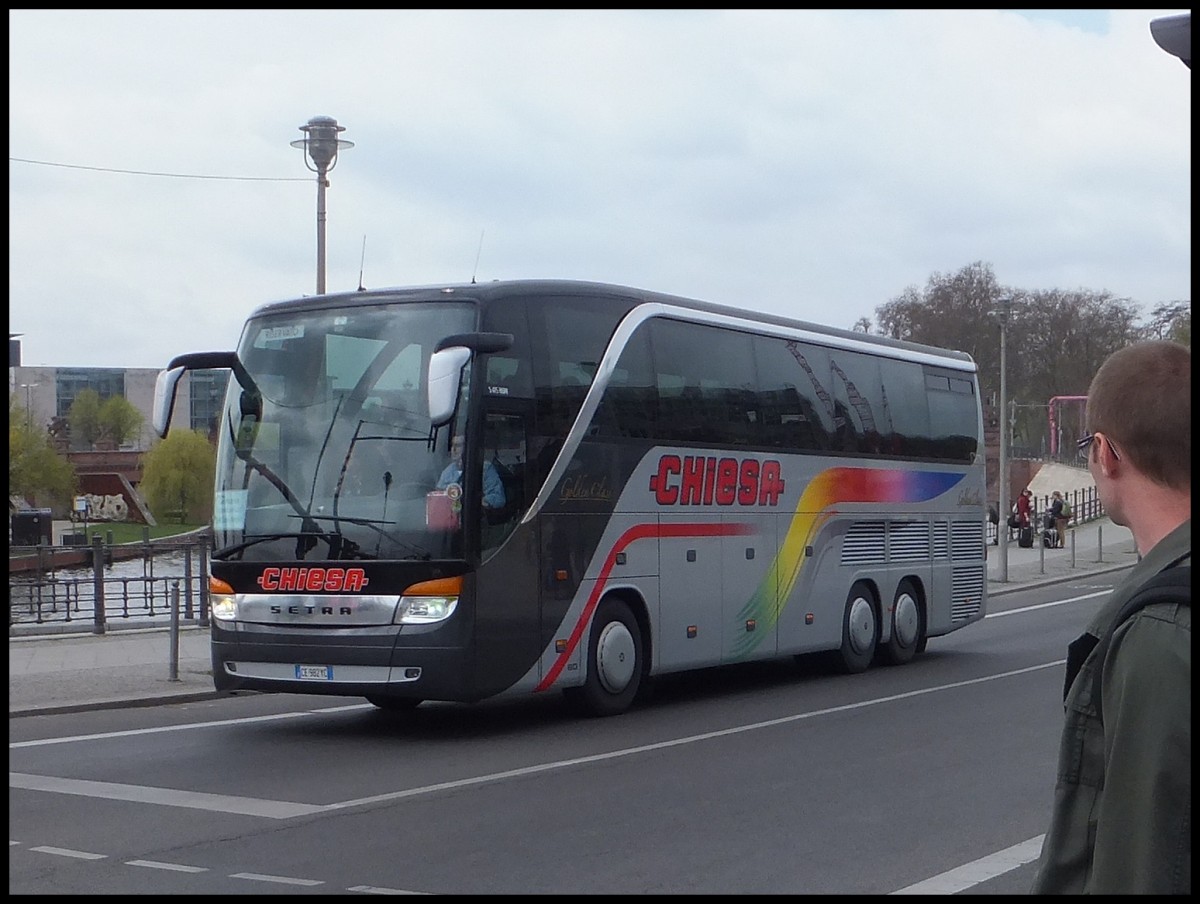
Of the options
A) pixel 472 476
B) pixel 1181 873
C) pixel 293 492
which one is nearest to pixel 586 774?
pixel 472 476

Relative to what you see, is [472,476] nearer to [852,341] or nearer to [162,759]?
[162,759]

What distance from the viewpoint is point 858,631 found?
60.8 ft

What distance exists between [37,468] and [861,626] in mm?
79506

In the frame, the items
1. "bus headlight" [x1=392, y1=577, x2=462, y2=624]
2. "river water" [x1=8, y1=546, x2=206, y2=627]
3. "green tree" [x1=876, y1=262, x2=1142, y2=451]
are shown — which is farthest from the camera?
"green tree" [x1=876, y1=262, x2=1142, y2=451]

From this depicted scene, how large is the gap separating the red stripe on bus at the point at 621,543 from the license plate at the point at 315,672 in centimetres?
175

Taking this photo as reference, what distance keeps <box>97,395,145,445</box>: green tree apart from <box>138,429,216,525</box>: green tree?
76.1 ft

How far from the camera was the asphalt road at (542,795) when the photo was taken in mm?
7590

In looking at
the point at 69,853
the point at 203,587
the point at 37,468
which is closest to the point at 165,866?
the point at 69,853

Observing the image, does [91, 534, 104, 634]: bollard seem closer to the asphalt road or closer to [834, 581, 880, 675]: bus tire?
the asphalt road

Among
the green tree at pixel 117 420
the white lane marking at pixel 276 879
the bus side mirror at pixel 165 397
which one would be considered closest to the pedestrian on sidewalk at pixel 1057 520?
the bus side mirror at pixel 165 397

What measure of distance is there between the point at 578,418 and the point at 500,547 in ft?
4.90

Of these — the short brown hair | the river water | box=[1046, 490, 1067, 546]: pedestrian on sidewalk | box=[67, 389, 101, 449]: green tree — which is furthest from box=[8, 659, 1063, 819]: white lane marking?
box=[67, 389, 101, 449]: green tree

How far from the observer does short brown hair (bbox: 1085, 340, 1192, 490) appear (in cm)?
283

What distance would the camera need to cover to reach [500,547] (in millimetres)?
12773
